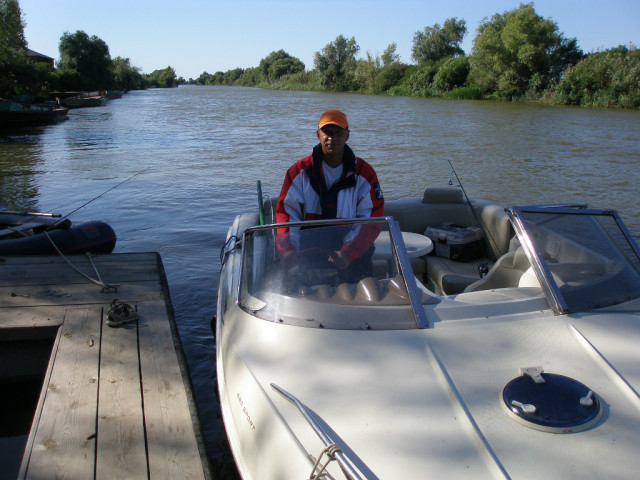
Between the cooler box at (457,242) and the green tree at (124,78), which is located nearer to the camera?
the cooler box at (457,242)

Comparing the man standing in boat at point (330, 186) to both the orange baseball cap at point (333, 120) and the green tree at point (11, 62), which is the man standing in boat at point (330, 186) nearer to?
the orange baseball cap at point (333, 120)

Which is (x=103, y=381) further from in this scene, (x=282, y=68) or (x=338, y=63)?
(x=282, y=68)

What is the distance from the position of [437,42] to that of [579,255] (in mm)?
63864

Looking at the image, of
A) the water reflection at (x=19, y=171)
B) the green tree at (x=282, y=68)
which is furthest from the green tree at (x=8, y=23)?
the green tree at (x=282, y=68)

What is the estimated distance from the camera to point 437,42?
6141 centimetres

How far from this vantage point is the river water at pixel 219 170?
6.86m

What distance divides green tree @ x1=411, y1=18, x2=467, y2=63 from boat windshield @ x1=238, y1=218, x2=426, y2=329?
63.1m

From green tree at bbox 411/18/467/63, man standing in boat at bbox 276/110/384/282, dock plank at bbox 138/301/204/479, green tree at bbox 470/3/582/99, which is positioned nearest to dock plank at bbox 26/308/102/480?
dock plank at bbox 138/301/204/479

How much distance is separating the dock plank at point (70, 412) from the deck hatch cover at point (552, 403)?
66.9 inches

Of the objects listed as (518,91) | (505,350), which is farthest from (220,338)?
(518,91)

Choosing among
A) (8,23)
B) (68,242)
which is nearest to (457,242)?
(68,242)

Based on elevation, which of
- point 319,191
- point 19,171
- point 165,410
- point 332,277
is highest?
point 319,191

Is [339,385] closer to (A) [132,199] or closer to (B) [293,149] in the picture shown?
(A) [132,199]

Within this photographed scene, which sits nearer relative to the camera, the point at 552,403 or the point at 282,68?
the point at 552,403
